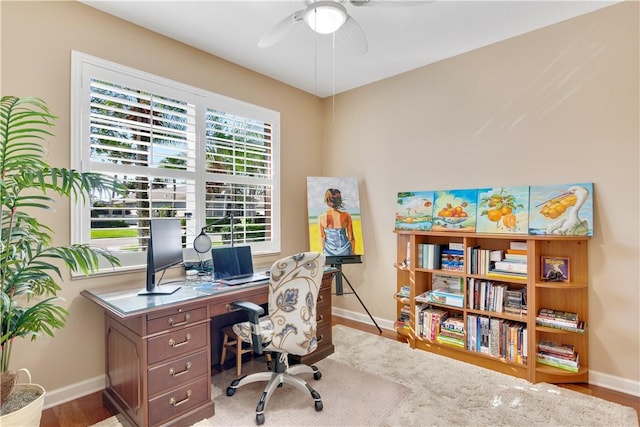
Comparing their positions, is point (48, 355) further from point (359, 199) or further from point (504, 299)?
point (504, 299)

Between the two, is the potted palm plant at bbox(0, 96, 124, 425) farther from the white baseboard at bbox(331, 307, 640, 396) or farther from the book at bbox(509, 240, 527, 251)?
the white baseboard at bbox(331, 307, 640, 396)

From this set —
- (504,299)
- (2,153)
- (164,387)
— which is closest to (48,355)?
(164,387)

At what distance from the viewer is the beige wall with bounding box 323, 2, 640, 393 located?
7.89 feet

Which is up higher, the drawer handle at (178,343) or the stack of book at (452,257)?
the stack of book at (452,257)

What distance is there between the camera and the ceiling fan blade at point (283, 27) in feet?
6.39

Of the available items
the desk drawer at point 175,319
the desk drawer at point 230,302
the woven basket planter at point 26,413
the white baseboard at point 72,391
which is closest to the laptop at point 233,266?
the desk drawer at point 230,302

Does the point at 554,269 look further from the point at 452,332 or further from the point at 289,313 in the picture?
the point at 289,313

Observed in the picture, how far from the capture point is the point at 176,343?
2055 millimetres

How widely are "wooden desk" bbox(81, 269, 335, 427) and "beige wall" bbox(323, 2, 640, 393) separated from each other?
2.18 m

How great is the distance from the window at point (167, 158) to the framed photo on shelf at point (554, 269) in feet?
8.34

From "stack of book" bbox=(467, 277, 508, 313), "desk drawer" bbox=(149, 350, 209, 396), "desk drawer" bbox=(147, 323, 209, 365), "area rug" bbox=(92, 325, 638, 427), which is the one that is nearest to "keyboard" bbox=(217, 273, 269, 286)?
"desk drawer" bbox=(147, 323, 209, 365)

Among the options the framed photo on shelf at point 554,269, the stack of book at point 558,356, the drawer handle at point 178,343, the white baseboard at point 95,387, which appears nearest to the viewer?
the drawer handle at point 178,343

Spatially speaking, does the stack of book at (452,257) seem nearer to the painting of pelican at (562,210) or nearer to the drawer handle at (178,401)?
the painting of pelican at (562,210)

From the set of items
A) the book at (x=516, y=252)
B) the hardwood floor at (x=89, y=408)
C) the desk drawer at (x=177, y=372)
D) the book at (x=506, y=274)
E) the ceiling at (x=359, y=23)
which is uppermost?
the ceiling at (x=359, y=23)
